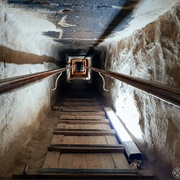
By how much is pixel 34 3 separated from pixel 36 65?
1601 millimetres

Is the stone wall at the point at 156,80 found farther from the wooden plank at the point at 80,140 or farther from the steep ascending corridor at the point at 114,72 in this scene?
the wooden plank at the point at 80,140

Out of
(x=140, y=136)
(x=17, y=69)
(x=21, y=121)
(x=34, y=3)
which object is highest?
(x=34, y=3)

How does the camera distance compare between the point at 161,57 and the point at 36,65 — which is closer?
the point at 161,57

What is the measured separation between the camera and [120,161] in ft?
7.11

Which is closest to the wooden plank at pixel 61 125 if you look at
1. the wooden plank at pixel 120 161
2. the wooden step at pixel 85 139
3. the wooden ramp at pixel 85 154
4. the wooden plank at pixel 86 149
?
the wooden ramp at pixel 85 154

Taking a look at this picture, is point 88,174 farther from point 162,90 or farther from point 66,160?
point 162,90

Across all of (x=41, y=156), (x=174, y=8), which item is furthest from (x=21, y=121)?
(x=174, y=8)

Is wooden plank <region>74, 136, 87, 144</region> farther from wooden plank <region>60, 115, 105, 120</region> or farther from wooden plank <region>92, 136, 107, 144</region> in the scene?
wooden plank <region>60, 115, 105, 120</region>

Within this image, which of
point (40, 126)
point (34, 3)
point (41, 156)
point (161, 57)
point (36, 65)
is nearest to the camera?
point (34, 3)

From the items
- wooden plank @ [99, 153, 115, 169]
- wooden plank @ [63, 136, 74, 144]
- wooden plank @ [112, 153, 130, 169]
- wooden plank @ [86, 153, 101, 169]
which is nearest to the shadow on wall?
wooden plank @ [63, 136, 74, 144]

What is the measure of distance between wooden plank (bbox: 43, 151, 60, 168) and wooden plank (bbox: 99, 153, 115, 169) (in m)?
0.56

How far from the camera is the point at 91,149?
2.40m

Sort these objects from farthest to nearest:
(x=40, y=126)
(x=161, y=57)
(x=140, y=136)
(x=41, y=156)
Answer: (x=40, y=126) → (x=140, y=136) → (x=41, y=156) → (x=161, y=57)

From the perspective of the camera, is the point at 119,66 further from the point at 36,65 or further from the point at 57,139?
the point at 57,139
